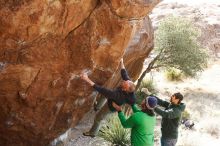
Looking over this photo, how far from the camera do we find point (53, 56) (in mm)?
9461

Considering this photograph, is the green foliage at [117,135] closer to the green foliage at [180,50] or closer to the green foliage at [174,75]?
the green foliage at [180,50]

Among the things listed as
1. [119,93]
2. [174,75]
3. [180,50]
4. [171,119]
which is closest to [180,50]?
[180,50]

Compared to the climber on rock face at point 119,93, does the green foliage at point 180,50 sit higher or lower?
lower

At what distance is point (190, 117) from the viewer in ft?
60.0

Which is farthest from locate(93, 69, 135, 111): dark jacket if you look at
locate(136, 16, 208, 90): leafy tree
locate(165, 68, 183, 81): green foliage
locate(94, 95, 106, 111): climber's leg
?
locate(165, 68, 183, 81): green foliage

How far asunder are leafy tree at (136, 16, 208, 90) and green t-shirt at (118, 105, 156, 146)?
14011 millimetres

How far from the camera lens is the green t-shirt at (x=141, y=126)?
8.23 meters

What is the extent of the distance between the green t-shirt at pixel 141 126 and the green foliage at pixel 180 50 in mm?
14402

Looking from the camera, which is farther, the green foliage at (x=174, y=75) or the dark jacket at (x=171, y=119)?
the green foliage at (x=174, y=75)

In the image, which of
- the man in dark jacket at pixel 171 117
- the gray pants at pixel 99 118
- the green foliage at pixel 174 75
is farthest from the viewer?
the green foliage at pixel 174 75

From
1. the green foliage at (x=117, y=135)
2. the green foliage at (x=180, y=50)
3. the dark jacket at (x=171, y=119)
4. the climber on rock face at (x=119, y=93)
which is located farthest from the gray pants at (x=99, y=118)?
the green foliage at (x=180, y=50)

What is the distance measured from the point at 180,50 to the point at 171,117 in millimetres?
13536

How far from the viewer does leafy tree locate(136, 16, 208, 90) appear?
2267cm

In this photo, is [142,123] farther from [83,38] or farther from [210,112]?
[210,112]
